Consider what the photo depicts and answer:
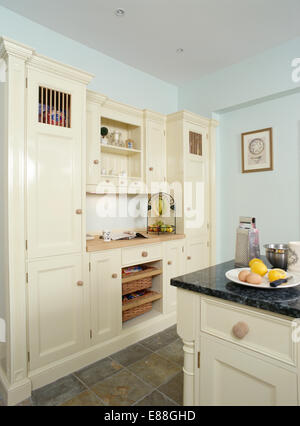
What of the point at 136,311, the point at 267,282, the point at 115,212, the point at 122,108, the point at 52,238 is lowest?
the point at 136,311

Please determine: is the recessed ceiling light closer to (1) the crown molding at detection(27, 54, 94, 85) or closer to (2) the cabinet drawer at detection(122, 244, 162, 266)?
(1) the crown molding at detection(27, 54, 94, 85)

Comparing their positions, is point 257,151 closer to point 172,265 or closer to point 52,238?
point 172,265

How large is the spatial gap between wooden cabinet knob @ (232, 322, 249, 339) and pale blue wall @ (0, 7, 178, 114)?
260cm

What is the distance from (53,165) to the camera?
6.28 feet

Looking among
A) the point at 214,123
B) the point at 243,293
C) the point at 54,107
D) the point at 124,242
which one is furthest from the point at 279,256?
the point at 214,123

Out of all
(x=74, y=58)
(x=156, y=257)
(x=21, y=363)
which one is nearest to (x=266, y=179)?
(x=156, y=257)

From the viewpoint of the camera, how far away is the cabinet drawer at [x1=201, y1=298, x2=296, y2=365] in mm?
935

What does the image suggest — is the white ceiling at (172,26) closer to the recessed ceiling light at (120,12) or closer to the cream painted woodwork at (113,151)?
the recessed ceiling light at (120,12)

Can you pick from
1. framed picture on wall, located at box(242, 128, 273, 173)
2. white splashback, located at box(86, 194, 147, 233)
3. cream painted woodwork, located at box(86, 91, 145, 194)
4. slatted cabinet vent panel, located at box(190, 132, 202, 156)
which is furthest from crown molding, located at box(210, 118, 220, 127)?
white splashback, located at box(86, 194, 147, 233)

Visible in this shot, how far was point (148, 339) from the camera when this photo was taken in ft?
8.38

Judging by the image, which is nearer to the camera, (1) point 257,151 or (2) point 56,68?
(2) point 56,68

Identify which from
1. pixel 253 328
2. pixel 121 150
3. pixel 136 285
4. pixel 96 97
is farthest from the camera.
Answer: pixel 121 150

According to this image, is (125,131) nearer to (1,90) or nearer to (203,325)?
(1,90)

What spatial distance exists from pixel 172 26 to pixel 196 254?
92.5 inches
